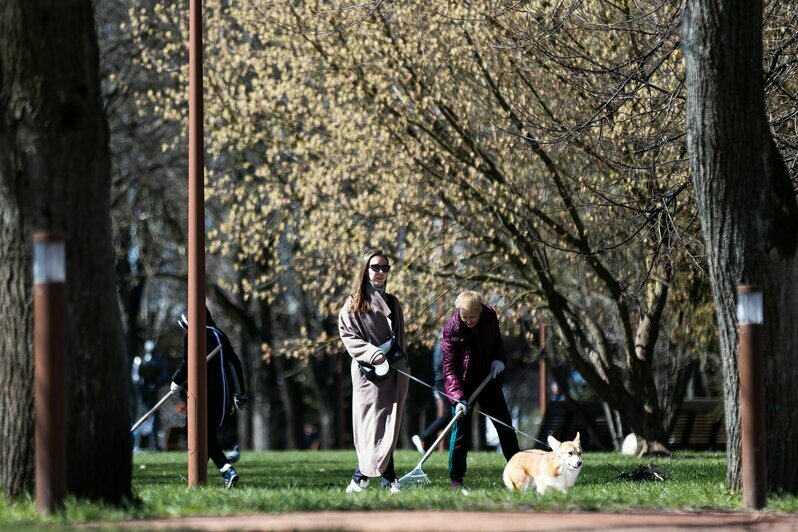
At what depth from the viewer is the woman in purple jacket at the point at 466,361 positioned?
38.2 ft

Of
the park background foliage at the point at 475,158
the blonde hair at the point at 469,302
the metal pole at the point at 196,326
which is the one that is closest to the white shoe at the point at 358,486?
the metal pole at the point at 196,326

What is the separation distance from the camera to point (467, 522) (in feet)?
24.7

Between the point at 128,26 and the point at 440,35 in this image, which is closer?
the point at 440,35

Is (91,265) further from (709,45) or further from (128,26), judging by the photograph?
(128,26)

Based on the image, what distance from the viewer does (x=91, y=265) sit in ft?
27.2

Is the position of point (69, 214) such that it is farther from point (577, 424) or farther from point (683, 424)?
point (683, 424)

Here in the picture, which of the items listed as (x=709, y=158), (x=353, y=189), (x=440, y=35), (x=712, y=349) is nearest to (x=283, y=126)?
(x=353, y=189)

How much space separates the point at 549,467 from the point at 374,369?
1.71m

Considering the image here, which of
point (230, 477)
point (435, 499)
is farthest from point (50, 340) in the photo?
point (230, 477)

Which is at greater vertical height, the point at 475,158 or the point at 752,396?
the point at 475,158

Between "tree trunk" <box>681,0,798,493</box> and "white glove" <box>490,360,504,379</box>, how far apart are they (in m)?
2.19

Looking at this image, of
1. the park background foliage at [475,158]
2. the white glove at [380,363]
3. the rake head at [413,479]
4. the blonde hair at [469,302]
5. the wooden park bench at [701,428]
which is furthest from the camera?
the wooden park bench at [701,428]

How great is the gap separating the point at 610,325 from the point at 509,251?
9101mm

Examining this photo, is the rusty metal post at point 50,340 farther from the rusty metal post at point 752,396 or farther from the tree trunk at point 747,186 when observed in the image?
the tree trunk at point 747,186
